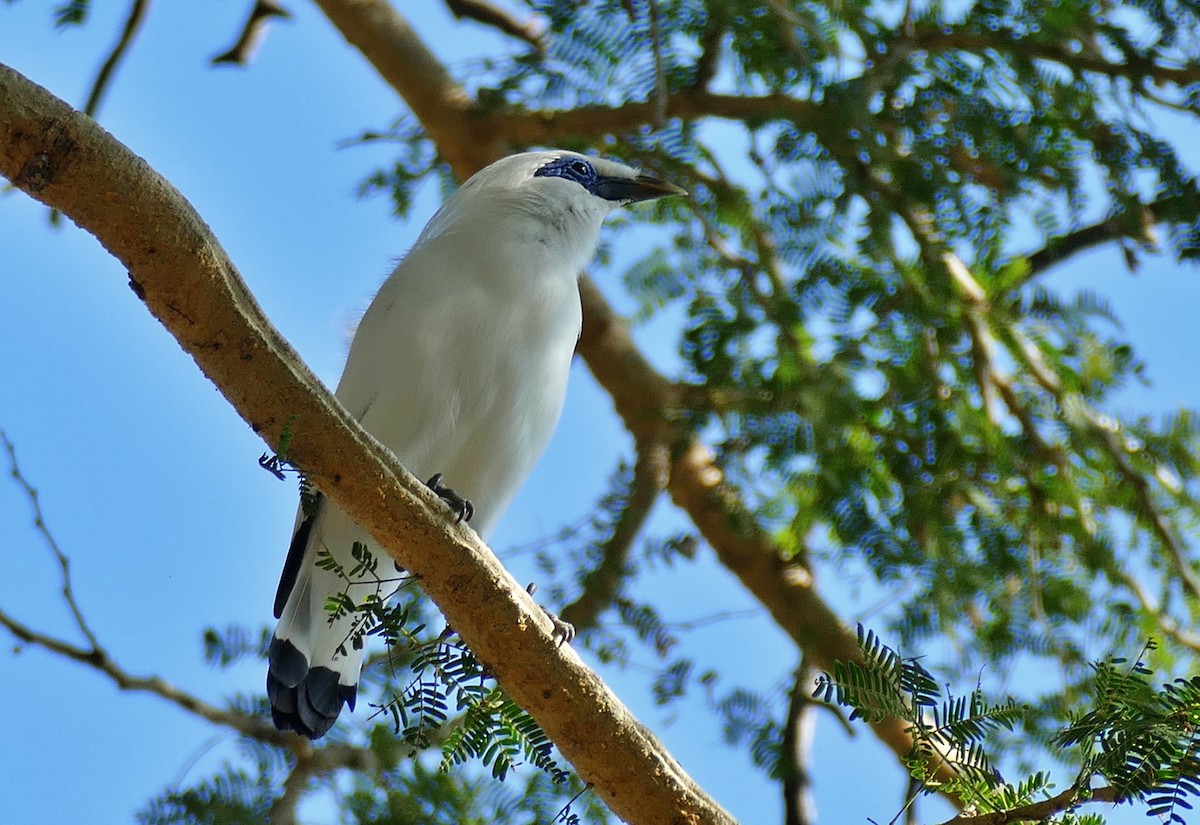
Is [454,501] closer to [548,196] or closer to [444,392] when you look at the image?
[444,392]

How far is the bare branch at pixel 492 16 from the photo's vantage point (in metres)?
6.25

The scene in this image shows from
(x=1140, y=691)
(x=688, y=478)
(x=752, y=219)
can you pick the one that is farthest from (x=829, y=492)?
(x=1140, y=691)

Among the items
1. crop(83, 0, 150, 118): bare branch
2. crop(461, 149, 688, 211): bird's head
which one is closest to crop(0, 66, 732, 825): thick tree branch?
crop(461, 149, 688, 211): bird's head

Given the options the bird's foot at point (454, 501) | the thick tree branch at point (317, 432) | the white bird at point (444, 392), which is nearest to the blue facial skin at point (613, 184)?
the white bird at point (444, 392)

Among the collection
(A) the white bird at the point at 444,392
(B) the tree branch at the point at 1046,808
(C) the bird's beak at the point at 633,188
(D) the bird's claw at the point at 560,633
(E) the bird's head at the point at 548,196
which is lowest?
(B) the tree branch at the point at 1046,808

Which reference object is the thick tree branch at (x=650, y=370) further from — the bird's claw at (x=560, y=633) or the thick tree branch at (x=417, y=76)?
the bird's claw at (x=560, y=633)

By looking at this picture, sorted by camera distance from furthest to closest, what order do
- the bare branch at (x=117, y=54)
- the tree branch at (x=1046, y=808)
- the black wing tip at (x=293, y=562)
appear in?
the bare branch at (x=117, y=54)
the black wing tip at (x=293, y=562)
the tree branch at (x=1046, y=808)

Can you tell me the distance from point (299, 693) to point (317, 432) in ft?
5.17

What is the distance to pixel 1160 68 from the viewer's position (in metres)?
4.14

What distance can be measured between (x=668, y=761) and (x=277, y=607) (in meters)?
1.68

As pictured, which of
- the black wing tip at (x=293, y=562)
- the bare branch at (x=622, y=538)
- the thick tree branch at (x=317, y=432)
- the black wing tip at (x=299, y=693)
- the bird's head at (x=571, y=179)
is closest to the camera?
the thick tree branch at (x=317, y=432)

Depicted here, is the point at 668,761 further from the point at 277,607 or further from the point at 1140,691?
the point at 277,607

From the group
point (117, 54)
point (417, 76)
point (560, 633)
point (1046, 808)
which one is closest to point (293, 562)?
point (560, 633)

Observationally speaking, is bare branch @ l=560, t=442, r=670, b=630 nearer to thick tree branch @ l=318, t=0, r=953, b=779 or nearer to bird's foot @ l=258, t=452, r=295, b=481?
thick tree branch @ l=318, t=0, r=953, b=779
